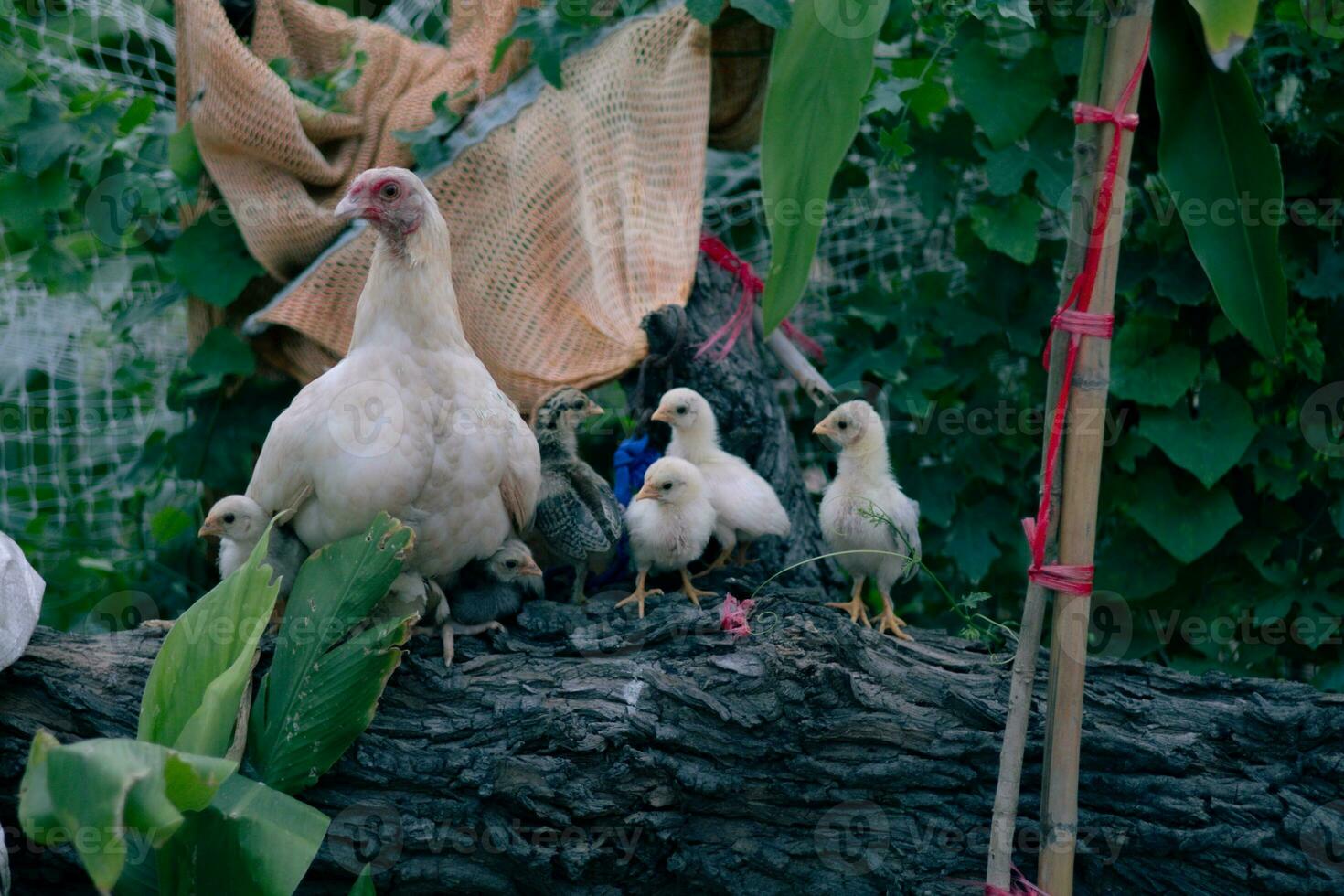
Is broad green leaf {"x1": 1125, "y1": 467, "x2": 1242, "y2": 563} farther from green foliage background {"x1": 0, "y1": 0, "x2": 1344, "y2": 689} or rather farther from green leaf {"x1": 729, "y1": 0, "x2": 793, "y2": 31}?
green leaf {"x1": 729, "y1": 0, "x2": 793, "y2": 31}

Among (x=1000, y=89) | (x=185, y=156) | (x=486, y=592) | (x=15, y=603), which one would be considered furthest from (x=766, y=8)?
(x=15, y=603)

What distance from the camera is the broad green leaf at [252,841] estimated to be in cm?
178

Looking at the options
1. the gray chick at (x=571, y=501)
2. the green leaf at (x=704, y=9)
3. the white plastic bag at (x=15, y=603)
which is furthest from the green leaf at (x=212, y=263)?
the green leaf at (x=704, y=9)

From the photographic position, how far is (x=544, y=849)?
204 centimetres

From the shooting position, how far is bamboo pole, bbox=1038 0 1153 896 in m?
1.82

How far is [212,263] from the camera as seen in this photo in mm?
3018

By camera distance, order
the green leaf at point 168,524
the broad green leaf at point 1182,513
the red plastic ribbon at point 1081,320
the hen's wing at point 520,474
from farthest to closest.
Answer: the green leaf at point 168,524, the broad green leaf at point 1182,513, the hen's wing at point 520,474, the red plastic ribbon at point 1081,320

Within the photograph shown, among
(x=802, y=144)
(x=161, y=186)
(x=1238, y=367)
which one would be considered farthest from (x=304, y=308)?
(x=1238, y=367)

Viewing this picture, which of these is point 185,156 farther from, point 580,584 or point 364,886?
point 364,886

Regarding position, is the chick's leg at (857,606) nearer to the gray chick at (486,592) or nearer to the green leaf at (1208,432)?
the gray chick at (486,592)

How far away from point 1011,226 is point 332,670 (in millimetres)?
1942

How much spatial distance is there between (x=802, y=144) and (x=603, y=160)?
1.31 metres

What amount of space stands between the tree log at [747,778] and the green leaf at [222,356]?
0.97 metres

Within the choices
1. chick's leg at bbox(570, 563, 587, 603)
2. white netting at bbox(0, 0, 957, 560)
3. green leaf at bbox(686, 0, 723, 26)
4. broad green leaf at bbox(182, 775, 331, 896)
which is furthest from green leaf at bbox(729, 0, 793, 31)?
broad green leaf at bbox(182, 775, 331, 896)
